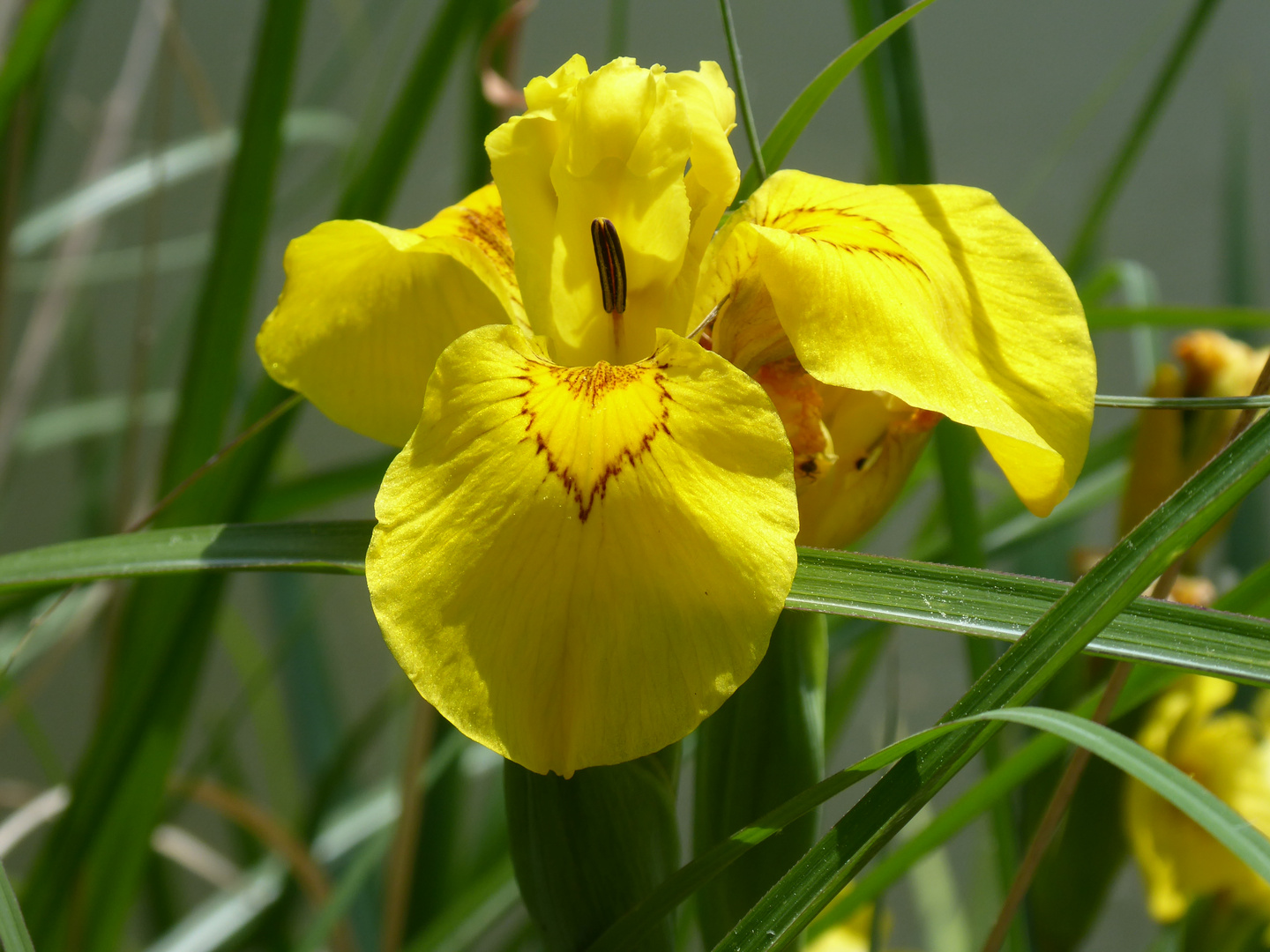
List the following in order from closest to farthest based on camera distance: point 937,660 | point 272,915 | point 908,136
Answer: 1. point 908,136
2. point 272,915
3. point 937,660

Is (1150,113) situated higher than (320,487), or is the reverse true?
(1150,113)

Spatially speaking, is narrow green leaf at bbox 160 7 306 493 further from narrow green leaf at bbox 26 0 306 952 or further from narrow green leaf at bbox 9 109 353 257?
narrow green leaf at bbox 9 109 353 257

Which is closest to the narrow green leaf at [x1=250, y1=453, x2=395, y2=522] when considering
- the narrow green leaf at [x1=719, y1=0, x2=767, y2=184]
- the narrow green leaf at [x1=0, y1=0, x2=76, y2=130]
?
the narrow green leaf at [x1=0, y1=0, x2=76, y2=130]

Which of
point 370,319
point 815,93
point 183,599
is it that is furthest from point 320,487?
point 815,93

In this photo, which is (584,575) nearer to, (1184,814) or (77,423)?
(1184,814)

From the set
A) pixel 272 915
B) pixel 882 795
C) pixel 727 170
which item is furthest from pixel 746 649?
pixel 272 915

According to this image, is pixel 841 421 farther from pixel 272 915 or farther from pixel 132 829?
pixel 272 915
